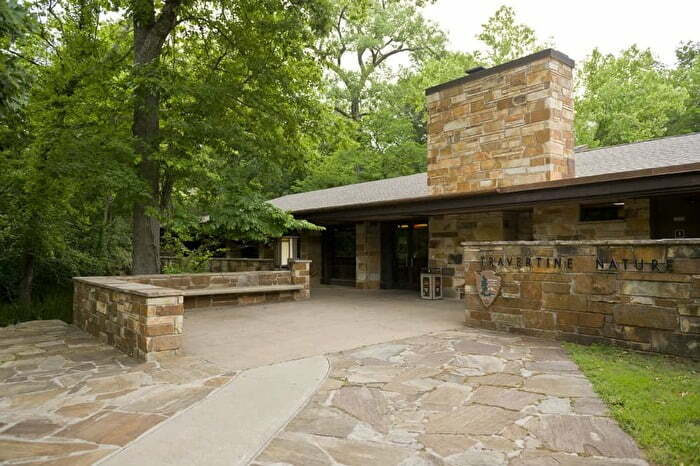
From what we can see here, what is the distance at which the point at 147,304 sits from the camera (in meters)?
5.06

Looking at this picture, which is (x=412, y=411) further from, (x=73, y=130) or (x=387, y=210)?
(x=73, y=130)

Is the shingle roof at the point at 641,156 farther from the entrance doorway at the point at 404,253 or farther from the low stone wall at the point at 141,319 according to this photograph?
the low stone wall at the point at 141,319

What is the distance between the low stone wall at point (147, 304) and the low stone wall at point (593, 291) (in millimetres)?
4275

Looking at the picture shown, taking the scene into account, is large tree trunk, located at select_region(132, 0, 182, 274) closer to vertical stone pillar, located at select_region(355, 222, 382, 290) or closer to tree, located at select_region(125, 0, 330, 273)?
tree, located at select_region(125, 0, 330, 273)

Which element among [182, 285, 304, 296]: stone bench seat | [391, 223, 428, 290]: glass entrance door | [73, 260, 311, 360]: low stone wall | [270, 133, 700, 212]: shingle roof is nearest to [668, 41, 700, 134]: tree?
[270, 133, 700, 212]: shingle roof

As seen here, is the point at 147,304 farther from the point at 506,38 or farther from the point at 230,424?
the point at 506,38

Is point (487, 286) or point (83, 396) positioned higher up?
point (487, 286)

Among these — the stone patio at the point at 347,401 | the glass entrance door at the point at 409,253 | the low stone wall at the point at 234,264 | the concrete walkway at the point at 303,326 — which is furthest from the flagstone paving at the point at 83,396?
the glass entrance door at the point at 409,253

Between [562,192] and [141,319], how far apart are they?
21.1 feet

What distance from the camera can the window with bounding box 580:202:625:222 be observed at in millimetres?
8312

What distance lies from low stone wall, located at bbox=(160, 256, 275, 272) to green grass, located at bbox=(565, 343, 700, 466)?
860cm

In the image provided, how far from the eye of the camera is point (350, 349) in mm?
5512

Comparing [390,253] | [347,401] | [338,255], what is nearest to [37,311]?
[338,255]

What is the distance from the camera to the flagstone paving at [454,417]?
9.01 ft
